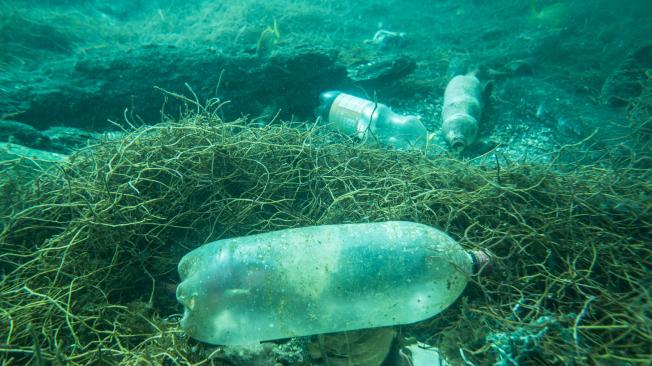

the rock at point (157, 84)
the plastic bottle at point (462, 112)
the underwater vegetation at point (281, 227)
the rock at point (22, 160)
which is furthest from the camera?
the rock at point (157, 84)

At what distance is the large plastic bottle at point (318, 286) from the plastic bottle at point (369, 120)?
6.60 ft

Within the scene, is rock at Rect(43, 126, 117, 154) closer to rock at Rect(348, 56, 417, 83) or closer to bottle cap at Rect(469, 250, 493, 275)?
bottle cap at Rect(469, 250, 493, 275)

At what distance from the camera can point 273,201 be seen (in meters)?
2.09

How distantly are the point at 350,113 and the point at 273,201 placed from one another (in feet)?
6.35

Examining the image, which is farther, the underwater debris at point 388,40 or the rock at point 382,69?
the underwater debris at point 388,40

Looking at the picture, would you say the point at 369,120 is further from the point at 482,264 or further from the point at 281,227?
the point at 482,264

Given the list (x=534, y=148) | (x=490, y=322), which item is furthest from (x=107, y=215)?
(x=534, y=148)

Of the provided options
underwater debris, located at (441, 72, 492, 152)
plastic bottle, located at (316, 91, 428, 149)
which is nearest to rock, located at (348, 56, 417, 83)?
underwater debris, located at (441, 72, 492, 152)

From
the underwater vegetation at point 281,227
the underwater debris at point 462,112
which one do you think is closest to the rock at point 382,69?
the underwater debris at point 462,112

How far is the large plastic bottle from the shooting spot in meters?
1.62

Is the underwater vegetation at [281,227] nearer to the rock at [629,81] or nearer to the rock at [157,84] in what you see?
the rock at [157,84]

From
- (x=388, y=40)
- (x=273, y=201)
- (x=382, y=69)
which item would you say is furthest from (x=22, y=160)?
(x=388, y=40)

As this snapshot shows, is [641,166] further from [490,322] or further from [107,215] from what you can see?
[107,215]

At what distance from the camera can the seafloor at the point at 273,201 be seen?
146 centimetres
